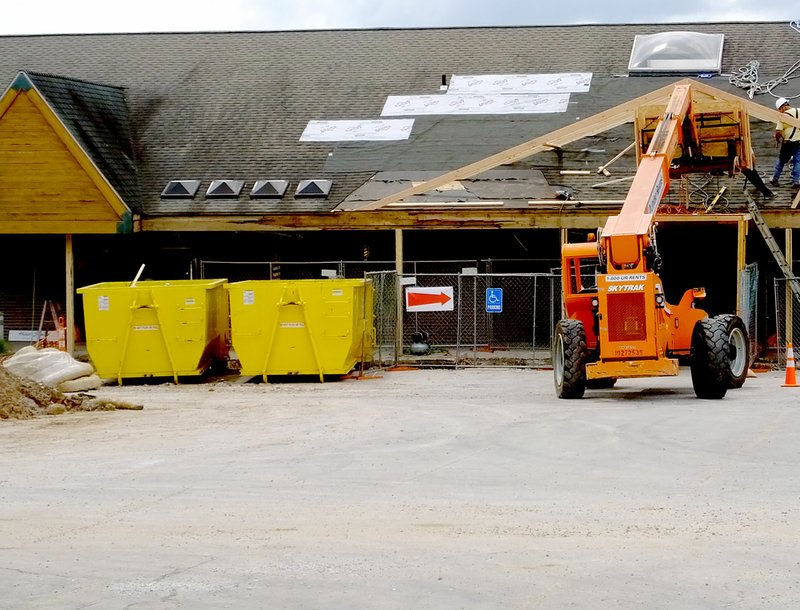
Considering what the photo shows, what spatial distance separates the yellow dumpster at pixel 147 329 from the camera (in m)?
21.8

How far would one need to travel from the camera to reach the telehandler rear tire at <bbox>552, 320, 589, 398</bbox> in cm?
1753

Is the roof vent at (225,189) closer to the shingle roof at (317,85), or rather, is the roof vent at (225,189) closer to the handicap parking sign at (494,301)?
the shingle roof at (317,85)

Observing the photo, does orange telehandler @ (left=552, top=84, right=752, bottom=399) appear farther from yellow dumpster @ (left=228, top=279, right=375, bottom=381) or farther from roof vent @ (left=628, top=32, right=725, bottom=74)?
roof vent @ (left=628, top=32, right=725, bottom=74)

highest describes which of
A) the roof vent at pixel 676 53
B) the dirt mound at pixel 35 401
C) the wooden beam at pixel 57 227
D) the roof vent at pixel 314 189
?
the roof vent at pixel 676 53

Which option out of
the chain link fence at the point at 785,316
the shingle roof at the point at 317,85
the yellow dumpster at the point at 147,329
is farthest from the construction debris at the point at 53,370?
the chain link fence at the point at 785,316

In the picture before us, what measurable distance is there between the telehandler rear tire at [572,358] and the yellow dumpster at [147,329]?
680 centimetres

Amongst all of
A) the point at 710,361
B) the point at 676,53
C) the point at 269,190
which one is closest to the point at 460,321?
the point at 269,190

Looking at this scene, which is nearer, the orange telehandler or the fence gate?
the orange telehandler

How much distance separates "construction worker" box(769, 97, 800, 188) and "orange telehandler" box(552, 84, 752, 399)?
253 inches

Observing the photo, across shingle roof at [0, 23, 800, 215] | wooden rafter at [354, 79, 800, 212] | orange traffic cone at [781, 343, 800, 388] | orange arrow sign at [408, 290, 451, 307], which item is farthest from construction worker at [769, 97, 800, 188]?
orange arrow sign at [408, 290, 451, 307]

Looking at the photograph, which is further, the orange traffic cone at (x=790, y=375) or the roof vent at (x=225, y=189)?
the roof vent at (x=225, y=189)

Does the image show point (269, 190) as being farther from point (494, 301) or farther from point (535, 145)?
point (494, 301)

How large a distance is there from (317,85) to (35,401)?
17342mm

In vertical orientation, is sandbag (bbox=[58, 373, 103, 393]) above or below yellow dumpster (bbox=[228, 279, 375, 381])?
below
